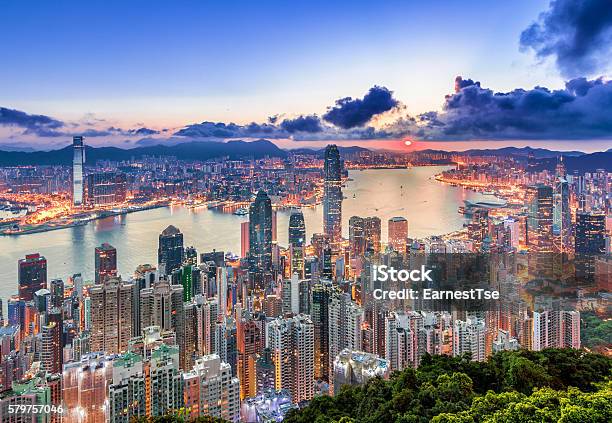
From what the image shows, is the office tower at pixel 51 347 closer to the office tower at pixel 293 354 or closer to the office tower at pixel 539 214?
the office tower at pixel 293 354

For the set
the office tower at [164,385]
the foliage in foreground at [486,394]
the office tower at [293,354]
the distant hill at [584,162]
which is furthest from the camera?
the distant hill at [584,162]

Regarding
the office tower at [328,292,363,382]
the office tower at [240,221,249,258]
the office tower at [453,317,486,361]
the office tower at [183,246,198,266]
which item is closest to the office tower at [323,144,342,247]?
the office tower at [240,221,249,258]

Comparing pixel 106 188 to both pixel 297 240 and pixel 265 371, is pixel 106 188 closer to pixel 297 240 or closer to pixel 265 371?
pixel 297 240

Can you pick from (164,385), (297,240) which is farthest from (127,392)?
(297,240)

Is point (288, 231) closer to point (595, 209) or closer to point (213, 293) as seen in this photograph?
point (213, 293)

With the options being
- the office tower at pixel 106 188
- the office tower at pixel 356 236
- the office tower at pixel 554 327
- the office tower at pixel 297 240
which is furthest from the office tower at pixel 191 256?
the office tower at pixel 554 327

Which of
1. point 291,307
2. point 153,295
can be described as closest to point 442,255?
point 291,307
